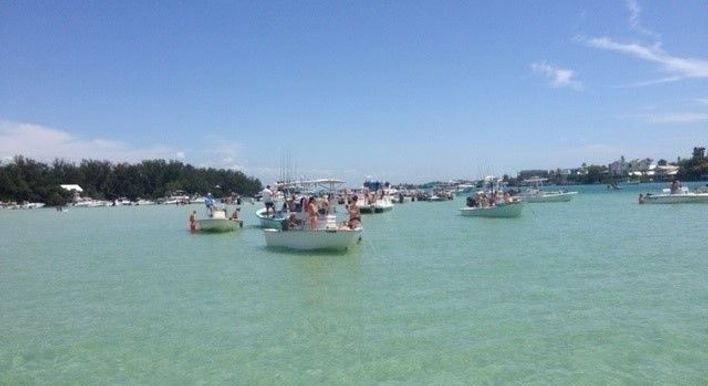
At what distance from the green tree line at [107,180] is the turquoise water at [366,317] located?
10697 cm

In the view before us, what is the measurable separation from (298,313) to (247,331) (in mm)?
1788

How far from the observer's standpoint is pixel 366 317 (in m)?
12.9

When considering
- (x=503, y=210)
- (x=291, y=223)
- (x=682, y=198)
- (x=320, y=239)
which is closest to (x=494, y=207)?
(x=503, y=210)

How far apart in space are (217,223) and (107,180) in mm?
118809

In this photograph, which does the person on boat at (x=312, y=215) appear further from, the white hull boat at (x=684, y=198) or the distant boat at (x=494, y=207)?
the white hull boat at (x=684, y=198)

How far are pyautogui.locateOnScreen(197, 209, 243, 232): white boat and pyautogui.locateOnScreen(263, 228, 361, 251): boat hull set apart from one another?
1229 centimetres

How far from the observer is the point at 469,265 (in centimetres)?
2005

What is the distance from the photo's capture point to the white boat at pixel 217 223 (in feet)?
118

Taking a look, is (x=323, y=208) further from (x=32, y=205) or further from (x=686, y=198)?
(x=32, y=205)

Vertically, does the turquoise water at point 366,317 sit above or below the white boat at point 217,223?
below

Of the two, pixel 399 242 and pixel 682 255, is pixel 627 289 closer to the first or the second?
pixel 682 255

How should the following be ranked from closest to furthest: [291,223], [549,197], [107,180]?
[291,223]
[549,197]
[107,180]

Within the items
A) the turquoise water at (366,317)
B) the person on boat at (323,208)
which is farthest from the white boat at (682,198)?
the person on boat at (323,208)

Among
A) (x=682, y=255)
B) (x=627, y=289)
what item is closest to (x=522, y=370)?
(x=627, y=289)
